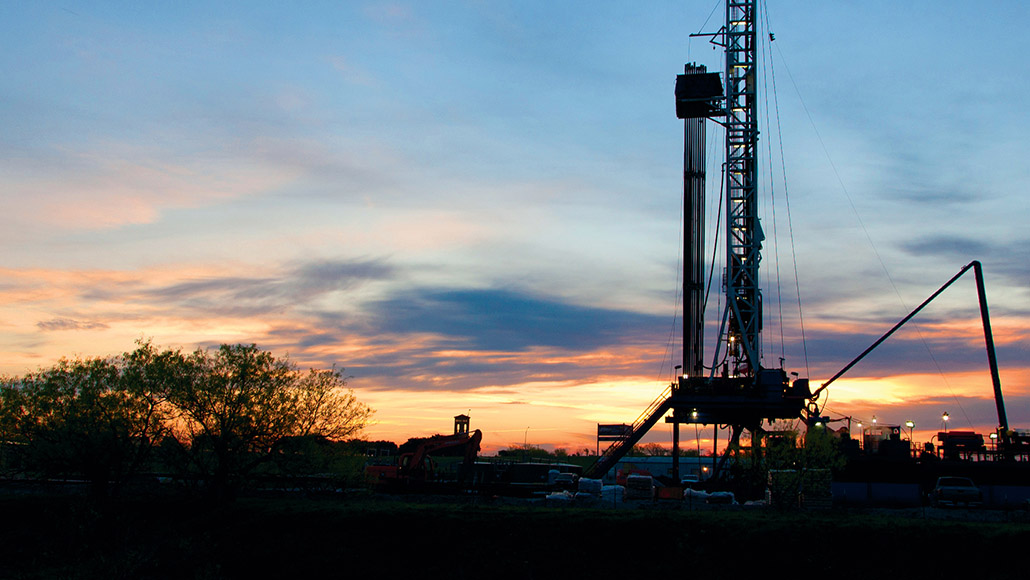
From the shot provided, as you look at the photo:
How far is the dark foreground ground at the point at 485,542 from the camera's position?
36531mm

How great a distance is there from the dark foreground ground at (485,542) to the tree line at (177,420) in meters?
2.35

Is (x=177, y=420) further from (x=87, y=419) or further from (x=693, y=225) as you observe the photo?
(x=693, y=225)

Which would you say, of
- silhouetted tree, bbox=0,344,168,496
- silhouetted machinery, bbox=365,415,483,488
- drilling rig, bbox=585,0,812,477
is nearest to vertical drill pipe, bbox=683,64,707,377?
drilling rig, bbox=585,0,812,477

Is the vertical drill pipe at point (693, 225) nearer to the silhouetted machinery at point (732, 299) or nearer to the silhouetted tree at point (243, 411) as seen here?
the silhouetted machinery at point (732, 299)

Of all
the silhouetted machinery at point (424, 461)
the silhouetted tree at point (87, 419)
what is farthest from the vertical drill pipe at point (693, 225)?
the silhouetted tree at point (87, 419)

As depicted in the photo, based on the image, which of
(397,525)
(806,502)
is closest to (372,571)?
(397,525)

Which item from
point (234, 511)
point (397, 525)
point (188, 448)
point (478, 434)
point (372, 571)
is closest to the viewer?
point (372, 571)

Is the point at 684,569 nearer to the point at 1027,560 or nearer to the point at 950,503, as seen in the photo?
the point at 1027,560

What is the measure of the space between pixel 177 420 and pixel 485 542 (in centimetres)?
2037

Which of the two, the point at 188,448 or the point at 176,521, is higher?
the point at 188,448

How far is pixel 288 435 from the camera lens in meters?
47.5

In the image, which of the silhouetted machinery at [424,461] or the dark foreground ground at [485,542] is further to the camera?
the silhouetted machinery at [424,461]

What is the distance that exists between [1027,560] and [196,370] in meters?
42.7

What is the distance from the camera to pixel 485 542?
132 feet
